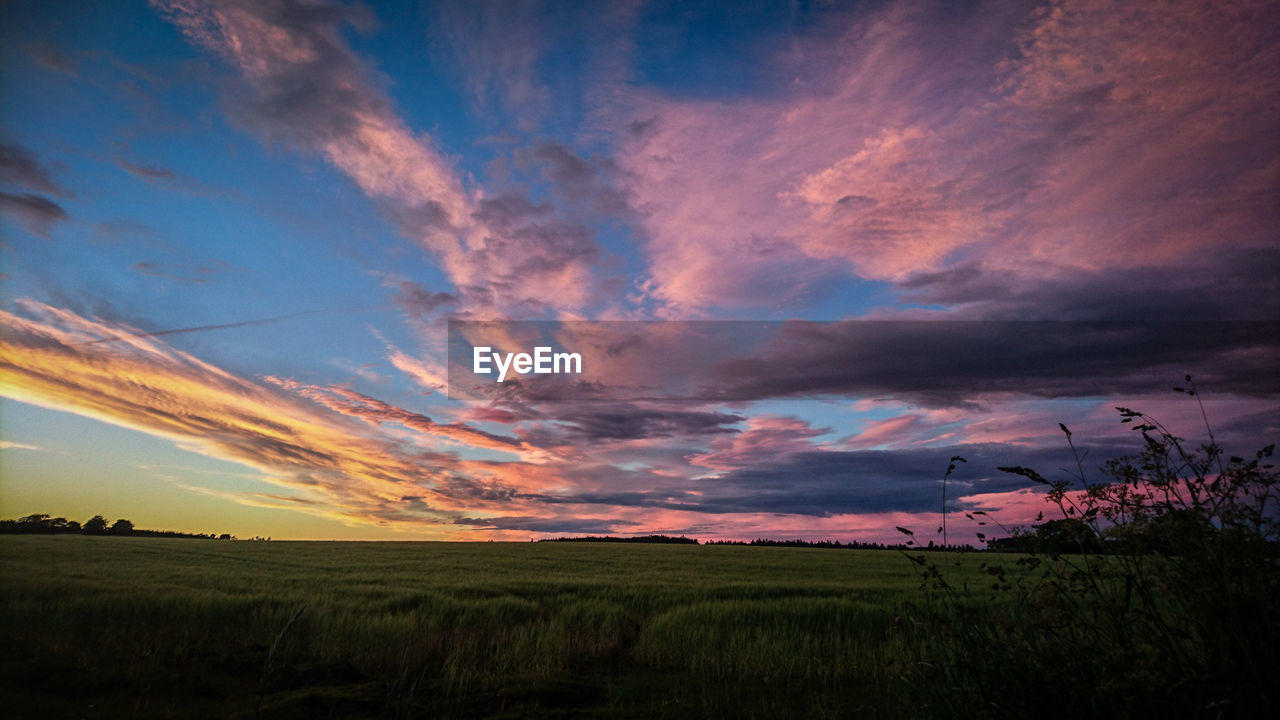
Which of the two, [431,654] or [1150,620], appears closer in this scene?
[1150,620]

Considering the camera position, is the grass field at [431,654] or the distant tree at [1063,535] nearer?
the distant tree at [1063,535]

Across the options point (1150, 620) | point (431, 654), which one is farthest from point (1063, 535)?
point (431, 654)

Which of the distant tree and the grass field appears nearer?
the distant tree

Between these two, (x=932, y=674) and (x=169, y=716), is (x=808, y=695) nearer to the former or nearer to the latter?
(x=932, y=674)

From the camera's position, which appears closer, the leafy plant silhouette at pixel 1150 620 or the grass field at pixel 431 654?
the leafy plant silhouette at pixel 1150 620

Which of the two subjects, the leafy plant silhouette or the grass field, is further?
the grass field

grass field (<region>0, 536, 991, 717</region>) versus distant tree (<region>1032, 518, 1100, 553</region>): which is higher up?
distant tree (<region>1032, 518, 1100, 553</region>)

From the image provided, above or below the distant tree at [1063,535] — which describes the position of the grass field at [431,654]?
below

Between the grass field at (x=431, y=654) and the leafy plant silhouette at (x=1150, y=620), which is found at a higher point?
the leafy plant silhouette at (x=1150, y=620)

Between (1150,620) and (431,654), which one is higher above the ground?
(1150,620)

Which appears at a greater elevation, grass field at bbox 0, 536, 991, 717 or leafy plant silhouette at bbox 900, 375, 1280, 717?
leafy plant silhouette at bbox 900, 375, 1280, 717

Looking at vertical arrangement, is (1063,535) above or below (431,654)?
above

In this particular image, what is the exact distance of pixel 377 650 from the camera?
338 inches

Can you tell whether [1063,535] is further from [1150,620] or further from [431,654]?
[431,654]
